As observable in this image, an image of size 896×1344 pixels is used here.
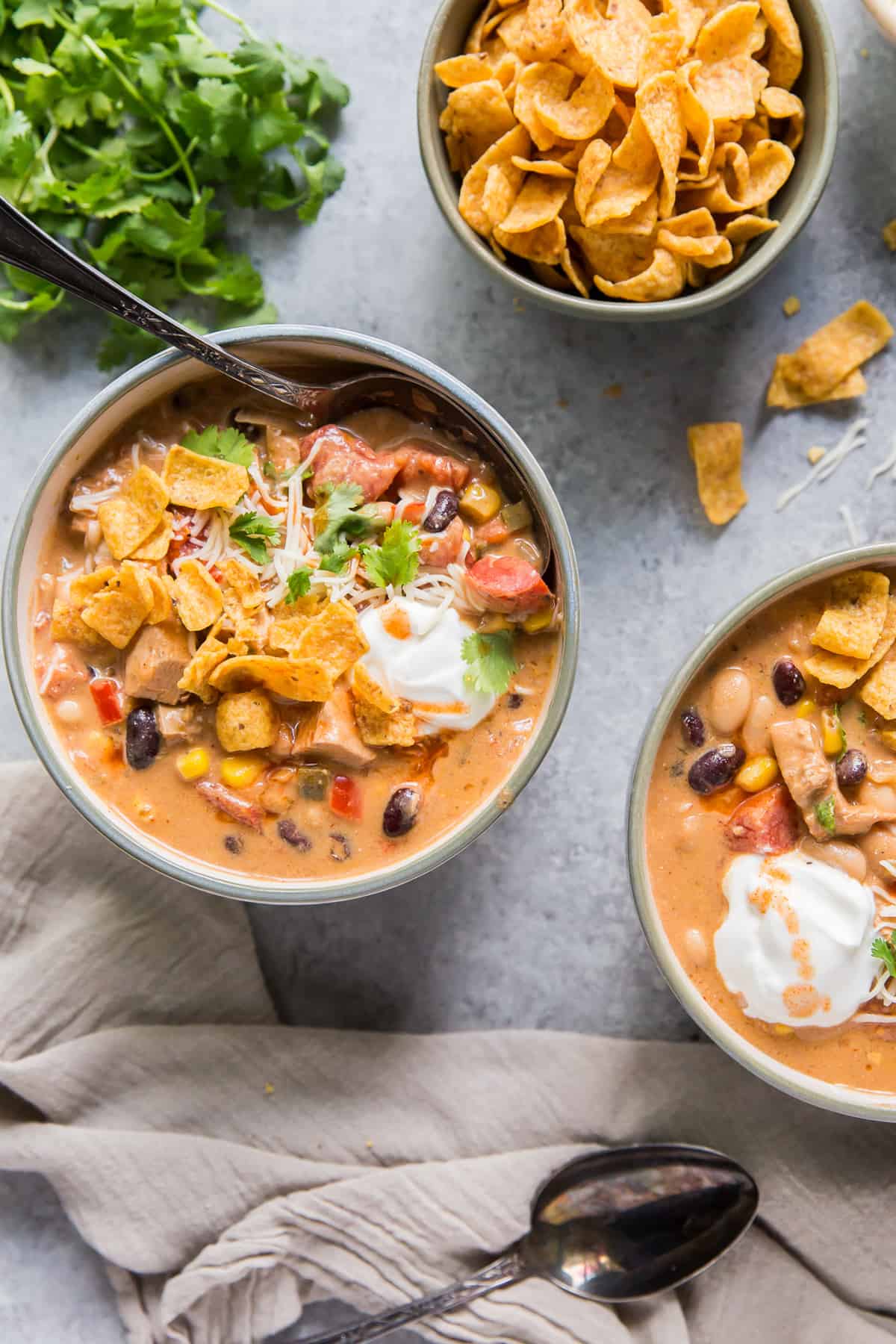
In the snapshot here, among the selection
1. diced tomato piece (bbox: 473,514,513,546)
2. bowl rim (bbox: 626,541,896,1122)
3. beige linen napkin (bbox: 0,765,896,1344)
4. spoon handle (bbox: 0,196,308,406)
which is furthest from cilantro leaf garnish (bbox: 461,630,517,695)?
beige linen napkin (bbox: 0,765,896,1344)

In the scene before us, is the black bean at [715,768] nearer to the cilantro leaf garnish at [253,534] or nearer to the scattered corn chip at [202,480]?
the cilantro leaf garnish at [253,534]

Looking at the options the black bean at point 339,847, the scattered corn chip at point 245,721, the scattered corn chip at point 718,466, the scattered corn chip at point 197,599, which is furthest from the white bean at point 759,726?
the scattered corn chip at point 197,599

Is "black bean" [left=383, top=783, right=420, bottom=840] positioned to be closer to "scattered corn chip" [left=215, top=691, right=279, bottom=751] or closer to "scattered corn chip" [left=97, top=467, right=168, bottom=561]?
"scattered corn chip" [left=215, top=691, right=279, bottom=751]

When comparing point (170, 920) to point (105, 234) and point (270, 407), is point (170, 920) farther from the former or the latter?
point (105, 234)

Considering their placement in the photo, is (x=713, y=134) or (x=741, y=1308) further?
(x=741, y=1308)

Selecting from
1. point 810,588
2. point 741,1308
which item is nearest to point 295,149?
point 810,588

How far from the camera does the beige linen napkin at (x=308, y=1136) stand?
294 cm

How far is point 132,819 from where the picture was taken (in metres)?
2.54

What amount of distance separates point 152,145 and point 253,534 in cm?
118

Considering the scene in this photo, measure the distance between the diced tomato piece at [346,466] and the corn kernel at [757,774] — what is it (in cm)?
95

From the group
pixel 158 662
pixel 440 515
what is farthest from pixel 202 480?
pixel 440 515

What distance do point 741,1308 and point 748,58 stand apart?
9.43ft

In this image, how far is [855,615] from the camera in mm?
2490

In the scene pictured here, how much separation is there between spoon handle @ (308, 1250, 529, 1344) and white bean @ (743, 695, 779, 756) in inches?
55.0
